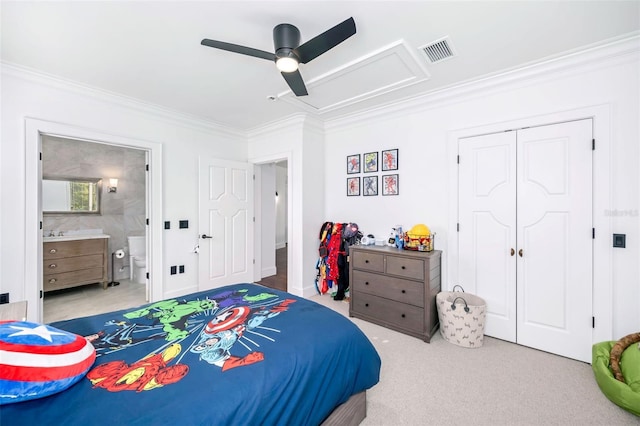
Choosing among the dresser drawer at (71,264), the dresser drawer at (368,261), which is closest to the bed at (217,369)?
the dresser drawer at (368,261)

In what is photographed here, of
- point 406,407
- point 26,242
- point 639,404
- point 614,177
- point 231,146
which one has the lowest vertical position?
point 406,407

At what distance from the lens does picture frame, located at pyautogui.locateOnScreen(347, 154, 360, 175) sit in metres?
3.84

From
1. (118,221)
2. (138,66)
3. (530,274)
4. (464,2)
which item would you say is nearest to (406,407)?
(530,274)

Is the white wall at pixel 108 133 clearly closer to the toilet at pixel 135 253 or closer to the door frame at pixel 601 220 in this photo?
the toilet at pixel 135 253

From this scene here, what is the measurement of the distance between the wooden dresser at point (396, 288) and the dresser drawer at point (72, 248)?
4059 millimetres

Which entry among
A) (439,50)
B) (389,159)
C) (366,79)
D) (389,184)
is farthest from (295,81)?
(389,184)

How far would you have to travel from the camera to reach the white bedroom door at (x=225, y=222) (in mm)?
3949

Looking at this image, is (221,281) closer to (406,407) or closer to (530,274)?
(406,407)

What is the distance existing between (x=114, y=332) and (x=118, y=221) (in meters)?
4.41

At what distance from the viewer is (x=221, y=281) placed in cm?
411

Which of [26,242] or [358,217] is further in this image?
[358,217]

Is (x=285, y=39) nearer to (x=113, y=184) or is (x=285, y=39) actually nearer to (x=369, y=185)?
(x=369, y=185)

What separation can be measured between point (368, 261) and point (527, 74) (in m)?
2.39

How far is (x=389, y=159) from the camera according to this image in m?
3.50
